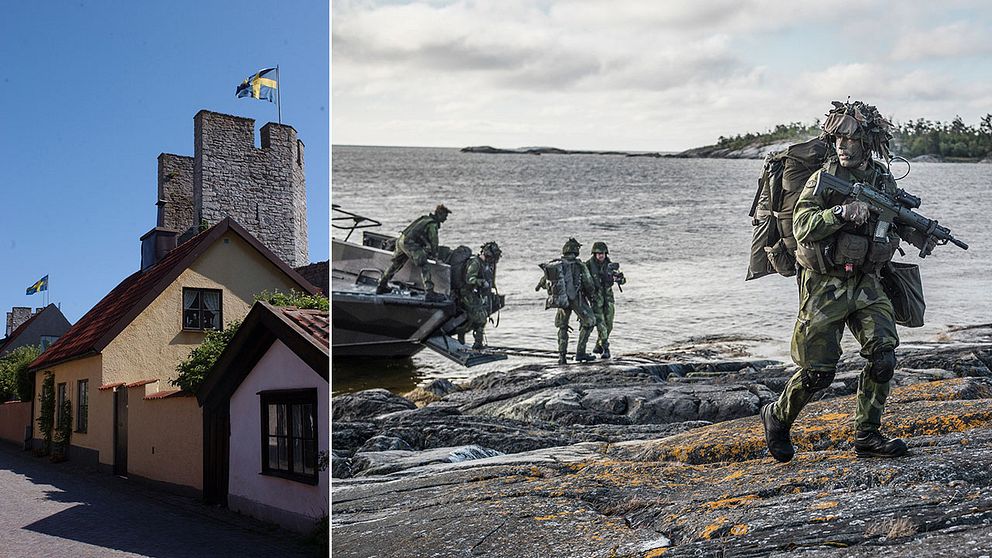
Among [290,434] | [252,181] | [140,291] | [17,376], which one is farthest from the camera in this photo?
[17,376]

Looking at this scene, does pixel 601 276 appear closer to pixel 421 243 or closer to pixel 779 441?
pixel 421 243

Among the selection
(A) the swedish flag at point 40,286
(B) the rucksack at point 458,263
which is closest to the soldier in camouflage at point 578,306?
(B) the rucksack at point 458,263

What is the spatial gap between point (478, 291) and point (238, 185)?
8.97 meters

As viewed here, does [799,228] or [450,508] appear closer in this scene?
[799,228]

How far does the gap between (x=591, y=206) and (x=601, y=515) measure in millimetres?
2182

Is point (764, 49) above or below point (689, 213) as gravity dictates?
above

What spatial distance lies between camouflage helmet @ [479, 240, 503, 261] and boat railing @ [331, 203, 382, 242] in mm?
706

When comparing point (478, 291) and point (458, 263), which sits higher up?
point (458, 263)

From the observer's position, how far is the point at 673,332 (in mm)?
4934

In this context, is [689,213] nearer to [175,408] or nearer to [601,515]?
[601,515]

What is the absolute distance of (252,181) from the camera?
13.9 metres

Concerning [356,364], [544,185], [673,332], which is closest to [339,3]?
[544,185]

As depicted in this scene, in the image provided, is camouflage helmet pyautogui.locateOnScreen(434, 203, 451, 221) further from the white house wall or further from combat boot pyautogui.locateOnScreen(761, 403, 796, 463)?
combat boot pyautogui.locateOnScreen(761, 403, 796, 463)

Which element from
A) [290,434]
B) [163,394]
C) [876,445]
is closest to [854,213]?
[876,445]
